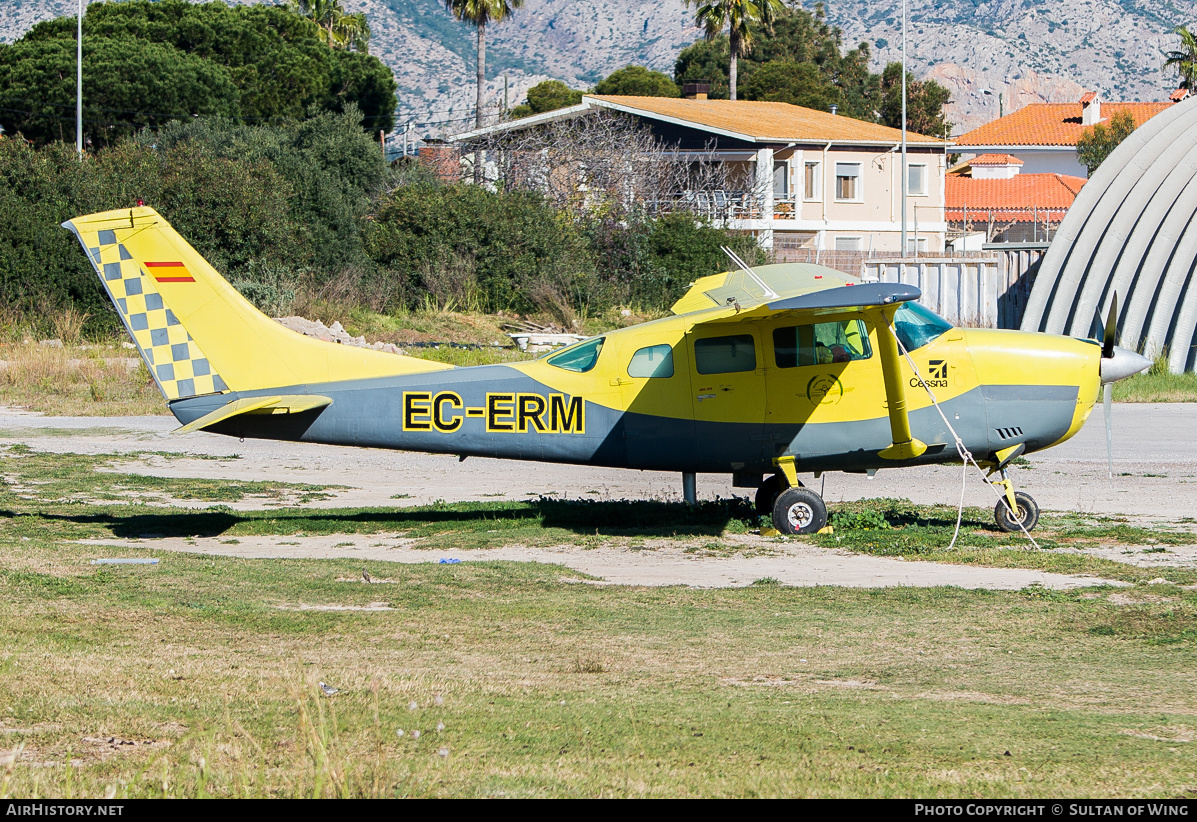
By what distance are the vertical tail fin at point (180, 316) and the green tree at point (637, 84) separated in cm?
7622

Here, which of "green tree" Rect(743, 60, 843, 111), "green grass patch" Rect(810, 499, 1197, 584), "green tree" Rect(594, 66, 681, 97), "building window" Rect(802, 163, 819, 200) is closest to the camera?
"green grass patch" Rect(810, 499, 1197, 584)

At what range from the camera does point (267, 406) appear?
1245 cm

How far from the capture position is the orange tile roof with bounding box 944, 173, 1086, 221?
73.2m

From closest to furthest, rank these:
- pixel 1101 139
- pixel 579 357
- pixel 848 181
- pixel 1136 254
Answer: pixel 579 357
pixel 1136 254
pixel 848 181
pixel 1101 139

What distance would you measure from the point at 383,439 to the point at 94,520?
3.63 m

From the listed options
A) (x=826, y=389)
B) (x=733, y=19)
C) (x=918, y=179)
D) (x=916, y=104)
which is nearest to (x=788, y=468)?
(x=826, y=389)

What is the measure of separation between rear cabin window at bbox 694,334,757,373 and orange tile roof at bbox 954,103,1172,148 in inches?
3499

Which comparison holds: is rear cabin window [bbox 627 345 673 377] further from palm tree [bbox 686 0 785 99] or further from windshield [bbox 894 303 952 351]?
palm tree [bbox 686 0 785 99]

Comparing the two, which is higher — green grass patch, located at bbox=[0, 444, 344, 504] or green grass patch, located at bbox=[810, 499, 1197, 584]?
green grass patch, located at bbox=[0, 444, 344, 504]

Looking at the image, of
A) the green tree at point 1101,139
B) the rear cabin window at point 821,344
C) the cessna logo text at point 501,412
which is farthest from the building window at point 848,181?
the cessna logo text at point 501,412

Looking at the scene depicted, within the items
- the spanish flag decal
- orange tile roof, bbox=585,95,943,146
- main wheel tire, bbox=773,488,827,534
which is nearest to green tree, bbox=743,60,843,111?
orange tile roof, bbox=585,95,943,146

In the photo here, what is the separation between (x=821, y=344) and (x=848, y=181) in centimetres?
4600

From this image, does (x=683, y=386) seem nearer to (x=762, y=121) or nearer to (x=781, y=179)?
(x=781, y=179)
